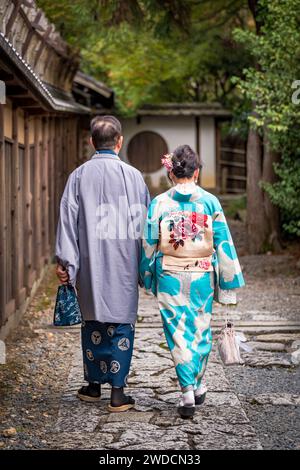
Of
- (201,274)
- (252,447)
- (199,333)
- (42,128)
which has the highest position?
(42,128)

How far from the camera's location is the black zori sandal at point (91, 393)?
21.1ft

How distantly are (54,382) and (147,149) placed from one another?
897 inches

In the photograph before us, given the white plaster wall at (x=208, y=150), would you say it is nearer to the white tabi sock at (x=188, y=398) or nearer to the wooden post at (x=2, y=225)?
the wooden post at (x=2, y=225)

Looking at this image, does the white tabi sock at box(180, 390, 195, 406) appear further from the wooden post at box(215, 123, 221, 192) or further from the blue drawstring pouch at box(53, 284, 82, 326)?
the wooden post at box(215, 123, 221, 192)

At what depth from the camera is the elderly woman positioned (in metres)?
6.04

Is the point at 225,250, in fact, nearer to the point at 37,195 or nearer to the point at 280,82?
the point at 280,82

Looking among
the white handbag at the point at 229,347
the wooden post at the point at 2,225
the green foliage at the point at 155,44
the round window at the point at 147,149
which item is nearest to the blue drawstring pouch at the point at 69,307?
the white handbag at the point at 229,347

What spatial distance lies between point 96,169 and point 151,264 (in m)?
0.79

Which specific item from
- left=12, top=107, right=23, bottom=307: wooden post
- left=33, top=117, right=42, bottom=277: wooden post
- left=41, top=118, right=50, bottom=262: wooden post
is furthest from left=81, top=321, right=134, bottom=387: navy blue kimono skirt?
left=41, top=118, right=50, bottom=262: wooden post

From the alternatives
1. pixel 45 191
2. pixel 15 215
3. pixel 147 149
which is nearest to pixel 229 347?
pixel 15 215

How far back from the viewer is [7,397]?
6660 mm

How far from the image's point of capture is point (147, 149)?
1167 inches

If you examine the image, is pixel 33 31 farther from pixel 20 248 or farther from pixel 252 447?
pixel 252 447
